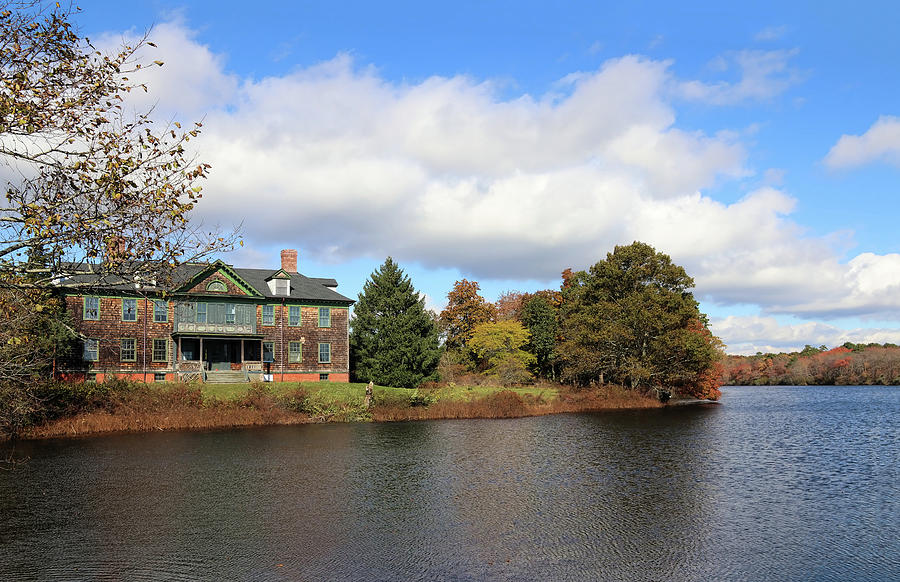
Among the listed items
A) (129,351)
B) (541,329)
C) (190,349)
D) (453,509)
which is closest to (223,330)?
Answer: (190,349)

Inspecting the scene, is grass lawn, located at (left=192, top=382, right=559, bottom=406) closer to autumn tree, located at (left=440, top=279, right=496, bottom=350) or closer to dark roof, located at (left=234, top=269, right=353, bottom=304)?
dark roof, located at (left=234, top=269, right=353, bottom=304)

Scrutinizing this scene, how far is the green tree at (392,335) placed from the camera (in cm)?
5106

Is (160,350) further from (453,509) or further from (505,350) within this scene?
(453,509)

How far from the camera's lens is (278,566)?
10781 mm

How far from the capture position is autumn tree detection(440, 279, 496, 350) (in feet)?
235

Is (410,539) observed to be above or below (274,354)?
below

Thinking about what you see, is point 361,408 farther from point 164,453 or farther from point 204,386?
point 164,453

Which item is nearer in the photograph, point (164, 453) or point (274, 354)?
point (164, 453)

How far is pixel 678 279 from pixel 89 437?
4331cm

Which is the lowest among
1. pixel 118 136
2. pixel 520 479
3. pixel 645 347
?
pixel 520 479

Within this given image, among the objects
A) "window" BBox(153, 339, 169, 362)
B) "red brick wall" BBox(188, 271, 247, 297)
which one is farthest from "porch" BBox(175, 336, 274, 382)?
"red brick wall" BBox(188, 271, 247, 297)

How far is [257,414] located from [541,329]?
37.0 m

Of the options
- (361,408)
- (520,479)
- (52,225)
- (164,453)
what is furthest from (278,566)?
(361,408)

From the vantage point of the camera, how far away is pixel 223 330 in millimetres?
45750
